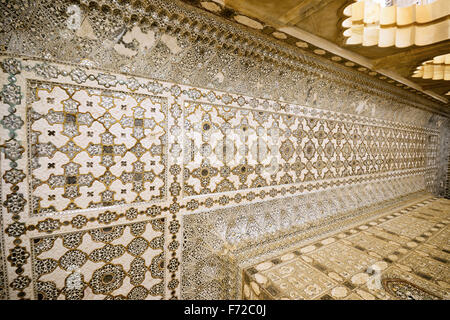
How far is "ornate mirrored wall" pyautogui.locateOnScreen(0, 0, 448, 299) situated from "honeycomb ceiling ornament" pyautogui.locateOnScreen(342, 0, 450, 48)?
507mm

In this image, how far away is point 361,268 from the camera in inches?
73.9

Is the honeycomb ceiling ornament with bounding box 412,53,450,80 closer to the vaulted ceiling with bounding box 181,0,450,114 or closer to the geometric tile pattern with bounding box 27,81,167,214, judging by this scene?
the vaulted ceiling with bounding box 181,0,450,114

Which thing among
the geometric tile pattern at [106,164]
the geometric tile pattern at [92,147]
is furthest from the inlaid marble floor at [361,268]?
the geometric tile pattern at [92,147]

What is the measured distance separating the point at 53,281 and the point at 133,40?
201cm

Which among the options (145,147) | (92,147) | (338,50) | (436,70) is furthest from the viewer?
(436,70)

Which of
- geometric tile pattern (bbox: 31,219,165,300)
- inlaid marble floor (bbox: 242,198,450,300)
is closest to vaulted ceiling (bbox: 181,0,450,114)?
geometric tile pattern (bbox: 31,219,165,300)

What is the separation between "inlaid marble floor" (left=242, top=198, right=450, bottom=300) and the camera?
1.57m

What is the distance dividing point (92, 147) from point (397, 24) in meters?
3.49

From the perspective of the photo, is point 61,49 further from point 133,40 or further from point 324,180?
point 324,180

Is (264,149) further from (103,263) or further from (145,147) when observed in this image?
(103,263)

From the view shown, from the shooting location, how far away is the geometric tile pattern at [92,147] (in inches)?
53.6

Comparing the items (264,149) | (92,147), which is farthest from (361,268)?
(92,147)
